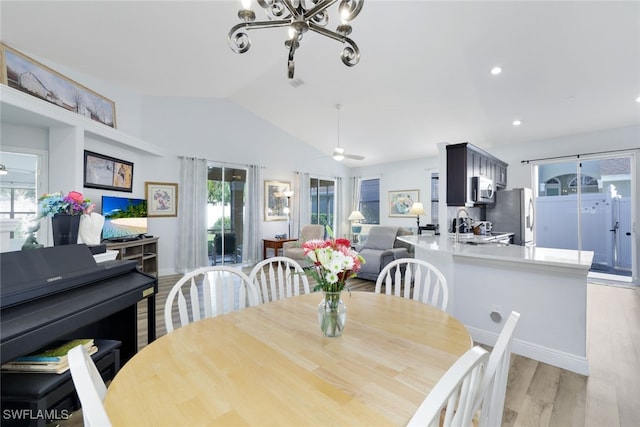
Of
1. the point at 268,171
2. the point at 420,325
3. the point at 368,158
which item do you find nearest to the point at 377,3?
the point at 420,325

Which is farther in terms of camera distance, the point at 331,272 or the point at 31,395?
the point at 31,395

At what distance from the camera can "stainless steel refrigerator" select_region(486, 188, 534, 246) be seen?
520 cm

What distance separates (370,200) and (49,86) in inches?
286

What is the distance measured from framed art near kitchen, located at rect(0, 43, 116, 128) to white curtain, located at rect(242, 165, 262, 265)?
111 inches

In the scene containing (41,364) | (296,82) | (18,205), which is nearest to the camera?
(41,364)

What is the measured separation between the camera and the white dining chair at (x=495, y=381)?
756 millimetres

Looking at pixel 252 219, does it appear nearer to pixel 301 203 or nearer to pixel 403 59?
pixel 301 203

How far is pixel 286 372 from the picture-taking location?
962mm

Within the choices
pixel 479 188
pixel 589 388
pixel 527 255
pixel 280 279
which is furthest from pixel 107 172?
pixel 589 388

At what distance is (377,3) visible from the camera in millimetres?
3117

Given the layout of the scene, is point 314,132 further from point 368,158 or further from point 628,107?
point 628,107

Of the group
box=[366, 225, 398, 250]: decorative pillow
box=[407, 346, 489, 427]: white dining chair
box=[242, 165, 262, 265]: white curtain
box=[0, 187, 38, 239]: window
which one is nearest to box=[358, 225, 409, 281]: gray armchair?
box=[366, 225, 398, 250]: decorative pillow

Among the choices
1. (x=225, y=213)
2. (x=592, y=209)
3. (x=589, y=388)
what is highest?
(x=592, y=209)

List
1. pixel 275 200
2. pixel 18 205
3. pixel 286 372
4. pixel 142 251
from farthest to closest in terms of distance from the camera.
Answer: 1. pixel 275 200
2. pixel 142 251
3. pixel 18 205
4. pixel 286 372
